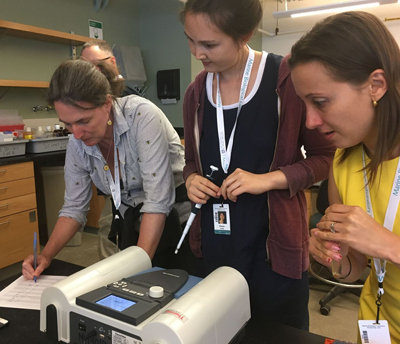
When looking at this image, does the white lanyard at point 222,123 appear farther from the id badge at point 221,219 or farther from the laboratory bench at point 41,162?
the laboratory bench at point 41,162

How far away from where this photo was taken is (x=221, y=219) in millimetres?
1132

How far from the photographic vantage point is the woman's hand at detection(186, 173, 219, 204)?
105 cm

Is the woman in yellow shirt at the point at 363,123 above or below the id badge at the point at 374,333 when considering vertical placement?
above

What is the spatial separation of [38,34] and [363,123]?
11.1ft

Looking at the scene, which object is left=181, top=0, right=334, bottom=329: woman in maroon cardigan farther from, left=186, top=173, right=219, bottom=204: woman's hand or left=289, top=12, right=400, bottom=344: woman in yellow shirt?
left=289, top=12, right=400, bottom=344: woman in yellow shirt

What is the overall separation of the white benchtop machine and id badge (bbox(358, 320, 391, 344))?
0.81 ft

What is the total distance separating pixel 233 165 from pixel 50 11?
11.6ft

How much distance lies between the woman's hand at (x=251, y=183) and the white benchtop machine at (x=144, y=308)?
0.23m

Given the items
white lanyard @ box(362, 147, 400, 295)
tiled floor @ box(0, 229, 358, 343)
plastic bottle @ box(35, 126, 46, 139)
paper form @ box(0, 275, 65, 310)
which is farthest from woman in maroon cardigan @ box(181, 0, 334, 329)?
plastic bottle @ box(35, 126, 46, 139)

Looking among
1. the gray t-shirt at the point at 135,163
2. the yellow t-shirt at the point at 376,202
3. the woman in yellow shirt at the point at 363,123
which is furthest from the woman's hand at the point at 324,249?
the gray t-shirt at the point at 135,163

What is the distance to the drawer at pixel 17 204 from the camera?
2.71 meters

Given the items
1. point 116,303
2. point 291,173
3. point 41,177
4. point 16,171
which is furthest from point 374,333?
point 41,177

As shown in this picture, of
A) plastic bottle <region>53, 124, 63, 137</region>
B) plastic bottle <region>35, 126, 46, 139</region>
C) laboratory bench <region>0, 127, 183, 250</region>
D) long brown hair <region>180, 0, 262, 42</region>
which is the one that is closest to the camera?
long brown hair <region>180, 0, 262, 42</region>

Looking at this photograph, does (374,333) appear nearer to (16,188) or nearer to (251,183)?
(251,183)
